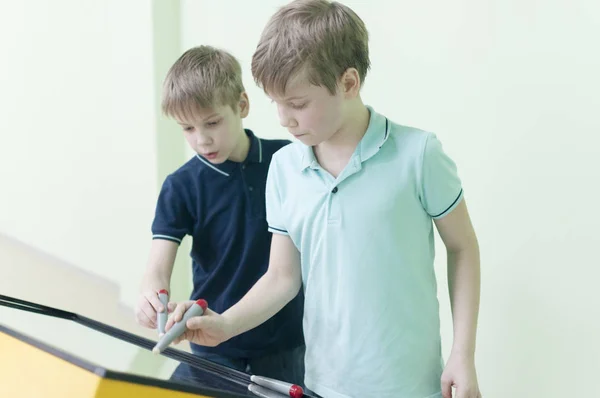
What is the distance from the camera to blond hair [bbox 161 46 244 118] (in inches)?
42.4

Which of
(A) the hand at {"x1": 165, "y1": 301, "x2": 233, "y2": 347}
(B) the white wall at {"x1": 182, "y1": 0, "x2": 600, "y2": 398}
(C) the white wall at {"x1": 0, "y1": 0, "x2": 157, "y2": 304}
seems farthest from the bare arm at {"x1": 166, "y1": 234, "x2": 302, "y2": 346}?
(C) the white wall at {"x1": 0, "y1": 0, "x2": 157, "y2": 304}

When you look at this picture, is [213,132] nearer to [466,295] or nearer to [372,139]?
[372,139]

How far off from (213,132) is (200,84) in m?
0.08

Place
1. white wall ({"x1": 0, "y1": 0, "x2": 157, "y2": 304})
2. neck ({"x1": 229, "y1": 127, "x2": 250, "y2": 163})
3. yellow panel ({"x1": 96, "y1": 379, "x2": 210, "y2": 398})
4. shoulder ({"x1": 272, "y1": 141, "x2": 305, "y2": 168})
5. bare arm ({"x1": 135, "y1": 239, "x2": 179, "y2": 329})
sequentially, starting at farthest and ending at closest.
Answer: white wall ({"x1": 0, "y1": 0, "x2": 157, "y2": 304})
neck ({"x1": 229, "y1": 127, "x2": 250, "y2": 163})
bare arm ({"x1": 135, "y1": 239, "x2": 179, "y2": 329})
shoulder ({"x1": 272, "y1": 141, "x2": 305, "y2": 168})
yellow panel ({"x1": 96, "y1": 379, "x2": 210, "y2": 398})

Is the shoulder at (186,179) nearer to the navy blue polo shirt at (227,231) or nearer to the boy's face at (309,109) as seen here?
the navy blue polo shirt at (227,231)

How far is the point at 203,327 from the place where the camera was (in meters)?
0.85

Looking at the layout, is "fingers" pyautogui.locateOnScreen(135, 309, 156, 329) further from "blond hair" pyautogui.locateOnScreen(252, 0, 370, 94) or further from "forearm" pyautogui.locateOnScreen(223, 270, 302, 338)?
"blond hair" pyautogui.locateOnScreen(252, 0, 370, 94)

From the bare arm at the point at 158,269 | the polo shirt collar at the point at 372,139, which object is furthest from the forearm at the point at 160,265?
the polo shirt collar at the point at 372,139

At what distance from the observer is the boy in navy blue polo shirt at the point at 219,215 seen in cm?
108

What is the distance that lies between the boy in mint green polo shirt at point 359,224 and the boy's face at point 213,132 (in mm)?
225

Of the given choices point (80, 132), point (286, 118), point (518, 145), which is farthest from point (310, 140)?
point (80, 132)

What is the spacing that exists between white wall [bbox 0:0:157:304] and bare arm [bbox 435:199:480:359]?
51.1 inches

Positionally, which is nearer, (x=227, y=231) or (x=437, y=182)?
(x=437, y=182)

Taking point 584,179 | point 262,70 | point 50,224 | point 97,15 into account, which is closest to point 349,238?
point 262,70
